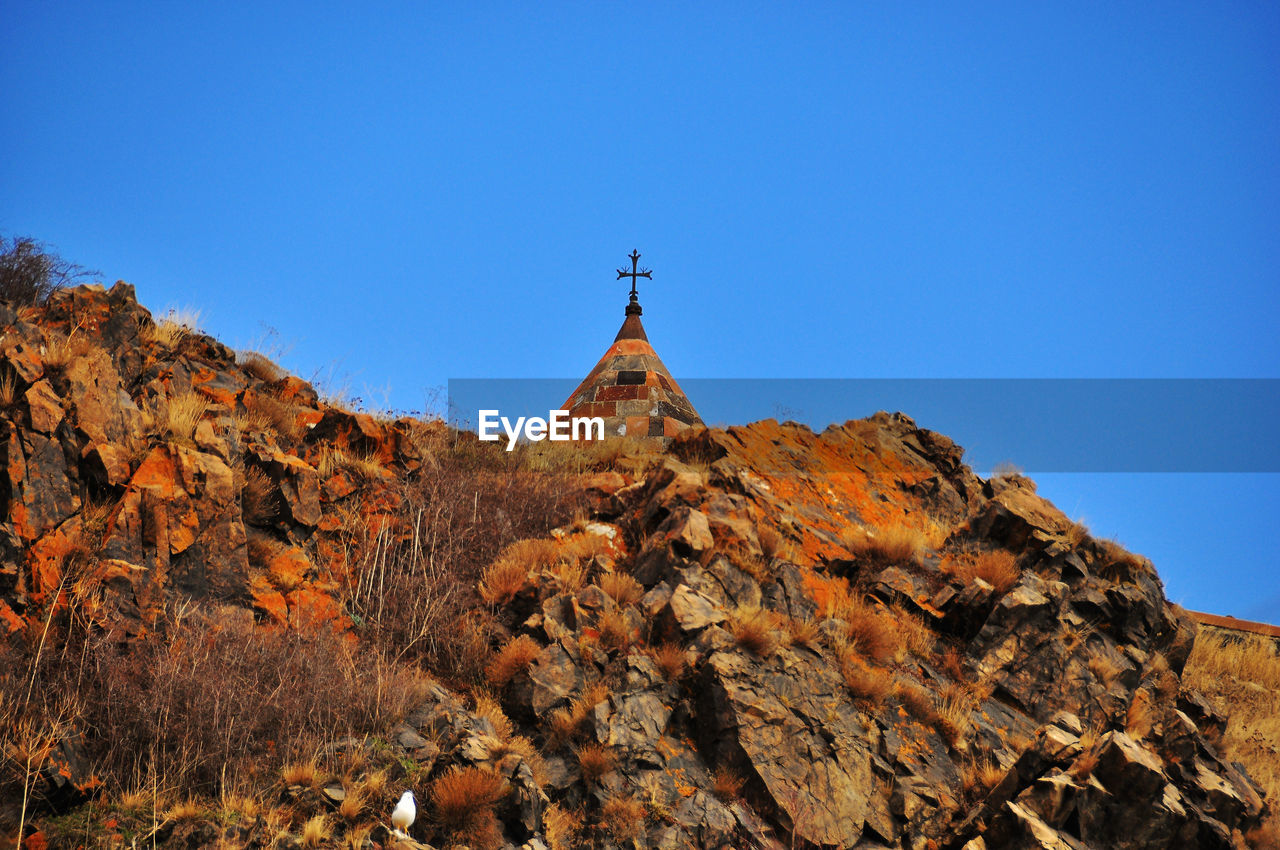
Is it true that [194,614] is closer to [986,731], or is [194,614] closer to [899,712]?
[899,712]

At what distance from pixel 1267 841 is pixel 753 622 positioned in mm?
4764

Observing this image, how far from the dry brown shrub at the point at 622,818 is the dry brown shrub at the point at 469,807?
83 cm

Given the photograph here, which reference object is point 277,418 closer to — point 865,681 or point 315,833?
point 315,833

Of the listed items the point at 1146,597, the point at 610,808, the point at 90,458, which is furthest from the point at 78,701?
the point at 1146,597

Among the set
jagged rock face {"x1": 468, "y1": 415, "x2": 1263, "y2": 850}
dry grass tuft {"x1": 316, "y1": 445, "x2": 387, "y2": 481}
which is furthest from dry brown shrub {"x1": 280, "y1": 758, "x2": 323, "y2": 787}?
dry grass tuft {"x1": 316, "y1": 445, "x2": 387, "y2": 481}

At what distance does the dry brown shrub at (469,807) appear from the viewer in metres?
5.82

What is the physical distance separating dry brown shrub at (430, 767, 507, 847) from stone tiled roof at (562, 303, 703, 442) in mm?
9716

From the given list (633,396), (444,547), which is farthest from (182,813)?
(633,396)

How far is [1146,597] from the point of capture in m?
9.91

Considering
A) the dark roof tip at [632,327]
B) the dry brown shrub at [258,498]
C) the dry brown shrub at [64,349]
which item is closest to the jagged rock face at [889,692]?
the dry brown shrub at [258,498]

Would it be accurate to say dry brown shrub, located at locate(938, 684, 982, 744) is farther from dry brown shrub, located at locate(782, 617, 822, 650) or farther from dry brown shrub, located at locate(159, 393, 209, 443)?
dry brown shrub, located at locate(159, 393, 209, 443)

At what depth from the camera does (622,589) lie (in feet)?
27.5

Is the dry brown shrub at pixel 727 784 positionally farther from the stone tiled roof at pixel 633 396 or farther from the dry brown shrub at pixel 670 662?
the stone tiled roof at pixel 633 396

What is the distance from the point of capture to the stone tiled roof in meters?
15.7
